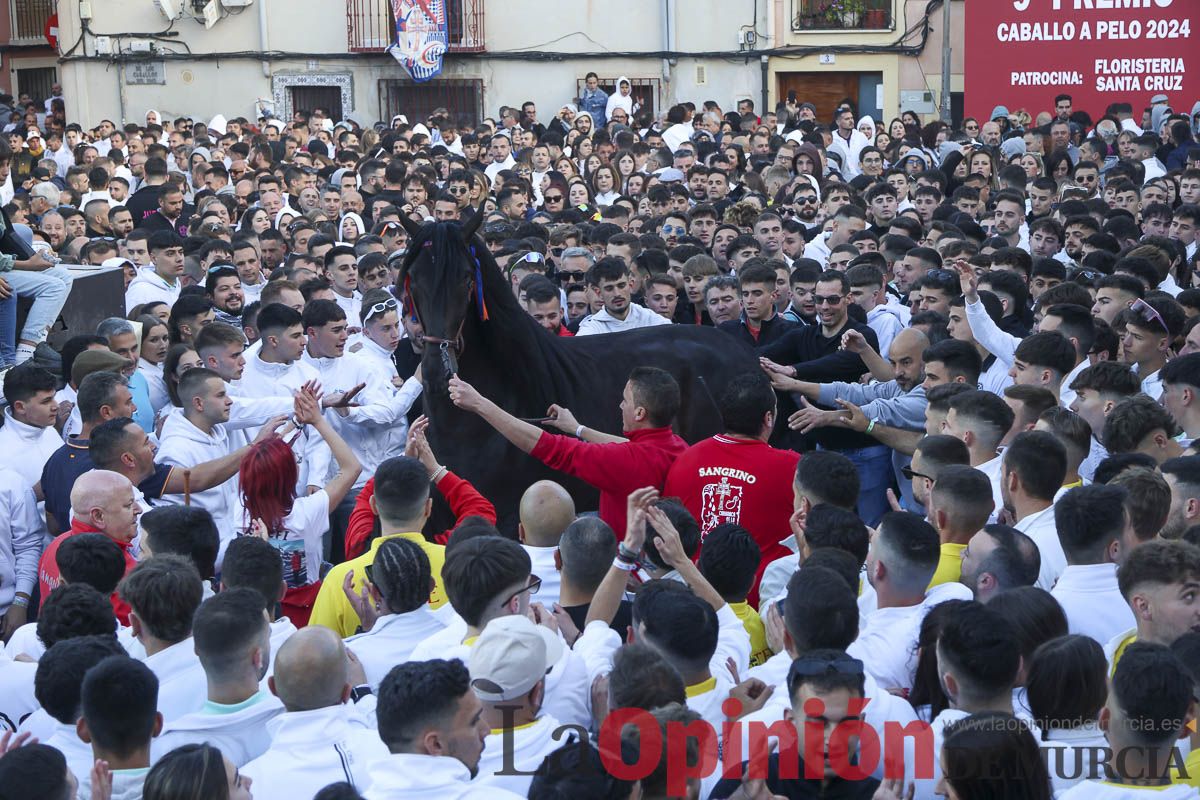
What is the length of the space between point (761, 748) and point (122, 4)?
28203mm

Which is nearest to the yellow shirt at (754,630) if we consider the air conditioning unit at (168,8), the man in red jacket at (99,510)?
the man in red jacket at (99,510)

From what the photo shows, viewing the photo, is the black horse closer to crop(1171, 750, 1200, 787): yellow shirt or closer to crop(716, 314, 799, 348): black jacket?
crop(716, 314, 799, 348): black jacket

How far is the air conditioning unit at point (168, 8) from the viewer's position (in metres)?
28.1

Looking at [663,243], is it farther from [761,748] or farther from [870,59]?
[870,59]

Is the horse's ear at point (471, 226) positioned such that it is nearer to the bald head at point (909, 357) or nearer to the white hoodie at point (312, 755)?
the bald head at point (909, 357)

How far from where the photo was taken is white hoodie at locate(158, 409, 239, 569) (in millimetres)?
6664

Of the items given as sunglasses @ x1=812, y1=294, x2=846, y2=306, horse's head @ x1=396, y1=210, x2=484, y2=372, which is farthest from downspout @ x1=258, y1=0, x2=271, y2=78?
horse's head @ x1=396, y1=210, x2=484, y2=372

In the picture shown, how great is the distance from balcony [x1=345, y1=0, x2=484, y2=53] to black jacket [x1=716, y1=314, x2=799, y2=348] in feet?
70.3

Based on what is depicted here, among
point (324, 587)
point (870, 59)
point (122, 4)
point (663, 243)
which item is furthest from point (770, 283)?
point (122, 4)

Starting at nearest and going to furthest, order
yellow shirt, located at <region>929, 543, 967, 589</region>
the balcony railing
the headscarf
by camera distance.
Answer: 1. yellow shirt, located at <region>929, 543, 967, 589</region>
2. the headscarf
3. the balcony railing

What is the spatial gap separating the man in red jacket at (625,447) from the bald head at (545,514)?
849 mm

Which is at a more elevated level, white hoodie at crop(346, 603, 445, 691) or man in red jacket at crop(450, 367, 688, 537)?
man in red jacket at crop(450, 367, 688, 537)

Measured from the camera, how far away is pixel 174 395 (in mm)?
7582

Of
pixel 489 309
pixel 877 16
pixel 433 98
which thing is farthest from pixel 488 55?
pixel 489 309
